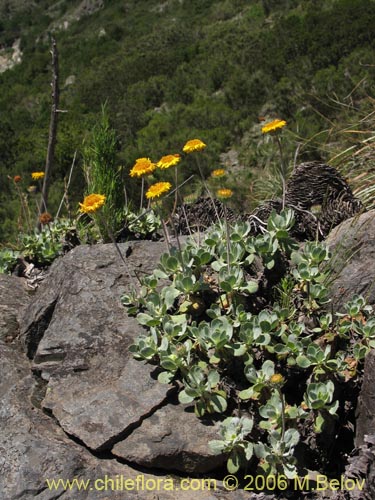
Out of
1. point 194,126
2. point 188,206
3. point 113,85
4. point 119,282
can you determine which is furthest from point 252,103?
point 119,282

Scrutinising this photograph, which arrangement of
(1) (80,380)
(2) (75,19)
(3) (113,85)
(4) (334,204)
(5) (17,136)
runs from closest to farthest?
(1) (80,380) < (4) (334,204) < (5) (17,136) < (3) (113,85) < (2) (75,19)

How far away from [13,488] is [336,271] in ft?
5.60

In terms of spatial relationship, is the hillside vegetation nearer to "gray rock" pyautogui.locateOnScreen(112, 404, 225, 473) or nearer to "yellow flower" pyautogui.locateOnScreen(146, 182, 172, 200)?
"yellow flower" pyautogui.locateOnScreen(146, 182, 172, 200)

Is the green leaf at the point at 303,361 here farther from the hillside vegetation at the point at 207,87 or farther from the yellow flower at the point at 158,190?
the hillside vegetation at the point at 207,87

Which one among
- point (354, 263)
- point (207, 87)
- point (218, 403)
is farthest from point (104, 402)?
point (207, 87)

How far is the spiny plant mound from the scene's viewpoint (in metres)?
2.46

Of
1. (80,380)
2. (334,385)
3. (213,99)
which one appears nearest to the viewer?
(334,385)

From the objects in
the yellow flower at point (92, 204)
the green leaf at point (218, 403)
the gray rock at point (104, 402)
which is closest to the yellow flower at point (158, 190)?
the yellow flower at point (92, 204)

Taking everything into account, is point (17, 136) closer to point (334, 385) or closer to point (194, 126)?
point (194, 126)

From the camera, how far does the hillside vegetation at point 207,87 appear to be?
13.8 meters

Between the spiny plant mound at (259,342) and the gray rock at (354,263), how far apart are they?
0.08 m

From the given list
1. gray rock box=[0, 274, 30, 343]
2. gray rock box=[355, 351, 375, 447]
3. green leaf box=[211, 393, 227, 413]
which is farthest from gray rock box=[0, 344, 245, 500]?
gray rock box=[0, 274, 30, 343]

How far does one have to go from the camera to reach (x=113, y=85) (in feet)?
79.2

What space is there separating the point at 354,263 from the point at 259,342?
2.29 ft
